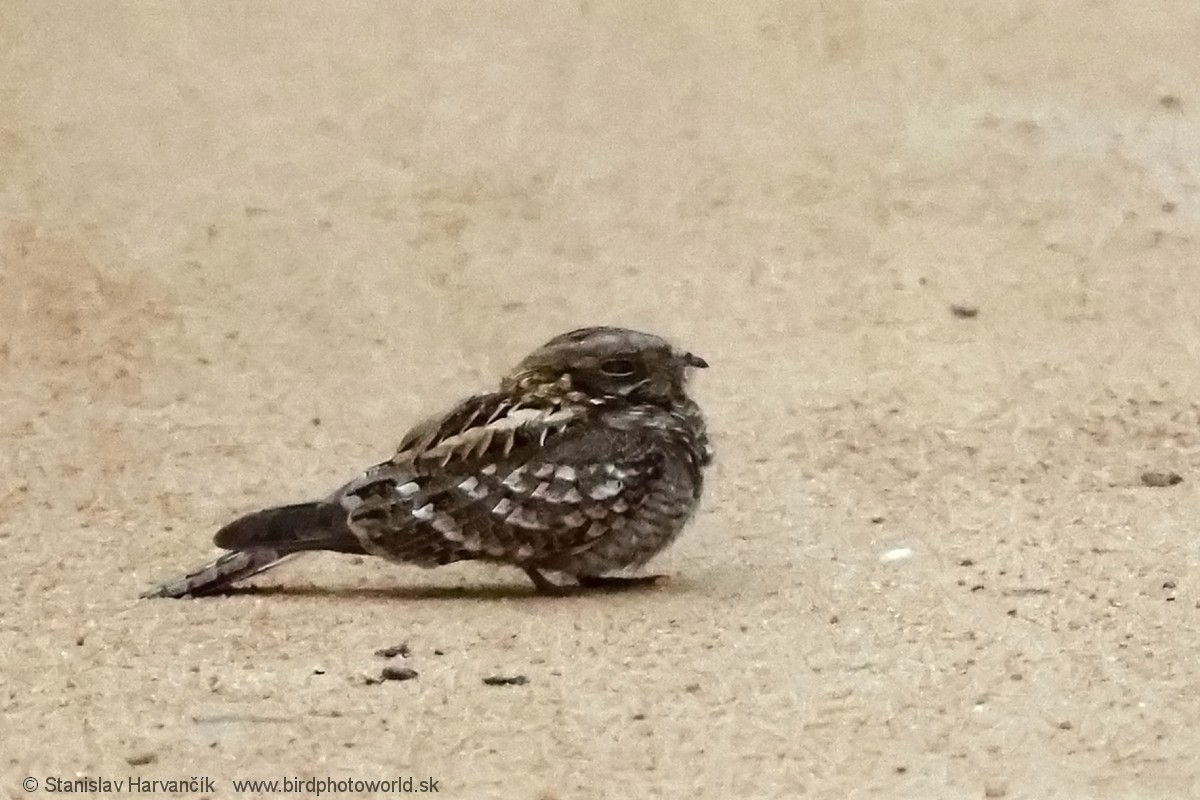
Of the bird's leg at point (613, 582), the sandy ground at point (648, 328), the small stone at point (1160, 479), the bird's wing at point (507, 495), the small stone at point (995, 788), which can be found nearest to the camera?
the small stone at point (995, 788)

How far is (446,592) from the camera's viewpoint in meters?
3.29

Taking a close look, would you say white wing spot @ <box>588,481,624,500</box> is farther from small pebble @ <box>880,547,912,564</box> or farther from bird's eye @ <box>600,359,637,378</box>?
small pebble @ <box>880,547,912,564</box>

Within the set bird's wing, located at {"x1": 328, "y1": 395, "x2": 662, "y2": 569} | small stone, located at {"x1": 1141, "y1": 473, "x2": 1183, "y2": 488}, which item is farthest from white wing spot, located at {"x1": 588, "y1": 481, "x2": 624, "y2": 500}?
small stone, located at {"x1": 1141, "y1": 473, "x2": 1183, "y2": 488}

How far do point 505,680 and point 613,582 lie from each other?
78 centimetres

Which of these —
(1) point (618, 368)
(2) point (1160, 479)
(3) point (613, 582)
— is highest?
(1) point (618, 368)

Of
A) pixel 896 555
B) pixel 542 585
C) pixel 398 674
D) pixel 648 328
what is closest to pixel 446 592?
pixel 542 585

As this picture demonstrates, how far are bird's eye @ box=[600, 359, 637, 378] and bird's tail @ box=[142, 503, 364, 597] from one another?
0.60 m

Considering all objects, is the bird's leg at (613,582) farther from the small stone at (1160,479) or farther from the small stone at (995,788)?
the small stone at (1160,479)

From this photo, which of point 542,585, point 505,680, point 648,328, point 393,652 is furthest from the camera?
point 648,328

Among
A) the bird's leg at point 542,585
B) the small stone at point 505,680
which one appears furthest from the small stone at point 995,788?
the bird's leg at point 542,585

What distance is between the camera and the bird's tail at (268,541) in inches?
125

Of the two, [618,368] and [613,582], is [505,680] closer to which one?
[613,582]

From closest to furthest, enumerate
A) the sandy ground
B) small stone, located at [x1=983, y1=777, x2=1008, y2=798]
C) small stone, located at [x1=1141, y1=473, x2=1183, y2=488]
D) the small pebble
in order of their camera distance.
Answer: small stone, located at [x1=983, y1=777, x2=1008, y2=798] < the sandy ground < the small pebble < small stone, located at [x1=1141, y1=473, x2=1183, y2=488]

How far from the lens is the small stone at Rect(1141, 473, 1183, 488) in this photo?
4.06 meters
